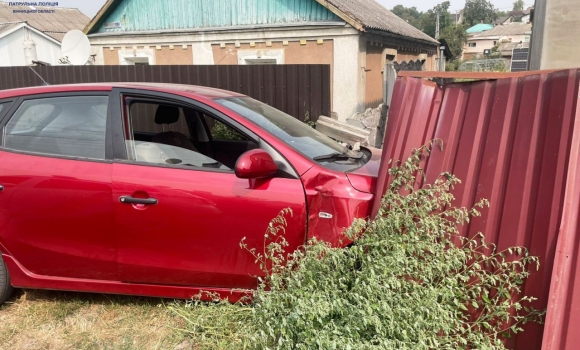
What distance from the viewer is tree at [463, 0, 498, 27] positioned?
117375 mm

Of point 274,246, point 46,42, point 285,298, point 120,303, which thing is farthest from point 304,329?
point 46,42

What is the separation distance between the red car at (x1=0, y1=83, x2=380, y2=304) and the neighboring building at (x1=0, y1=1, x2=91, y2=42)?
30.6 metres

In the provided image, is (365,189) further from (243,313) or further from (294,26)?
(294,26)

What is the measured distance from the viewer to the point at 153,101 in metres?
3.22

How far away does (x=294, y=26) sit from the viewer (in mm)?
11273

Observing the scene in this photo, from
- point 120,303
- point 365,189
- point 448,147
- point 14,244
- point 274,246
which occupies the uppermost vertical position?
point 448,147

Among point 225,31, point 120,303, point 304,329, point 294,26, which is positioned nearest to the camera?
point 304,329

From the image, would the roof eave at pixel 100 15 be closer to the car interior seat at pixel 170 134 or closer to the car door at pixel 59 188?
the car interior seat at pixel 170 134

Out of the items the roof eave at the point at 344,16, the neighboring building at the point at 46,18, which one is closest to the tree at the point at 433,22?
the neighboring building at the point at 46,18

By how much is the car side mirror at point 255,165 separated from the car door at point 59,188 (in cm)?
95

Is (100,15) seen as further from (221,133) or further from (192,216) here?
(192,216)

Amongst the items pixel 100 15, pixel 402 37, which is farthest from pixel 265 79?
pixel 100 15

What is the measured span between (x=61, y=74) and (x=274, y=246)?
9358 millimetres

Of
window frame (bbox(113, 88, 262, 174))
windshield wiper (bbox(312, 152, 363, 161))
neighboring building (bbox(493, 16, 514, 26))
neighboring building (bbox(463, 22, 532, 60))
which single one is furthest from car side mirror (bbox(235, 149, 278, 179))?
neighboring building (bbox(493, 16, 514, 26))
